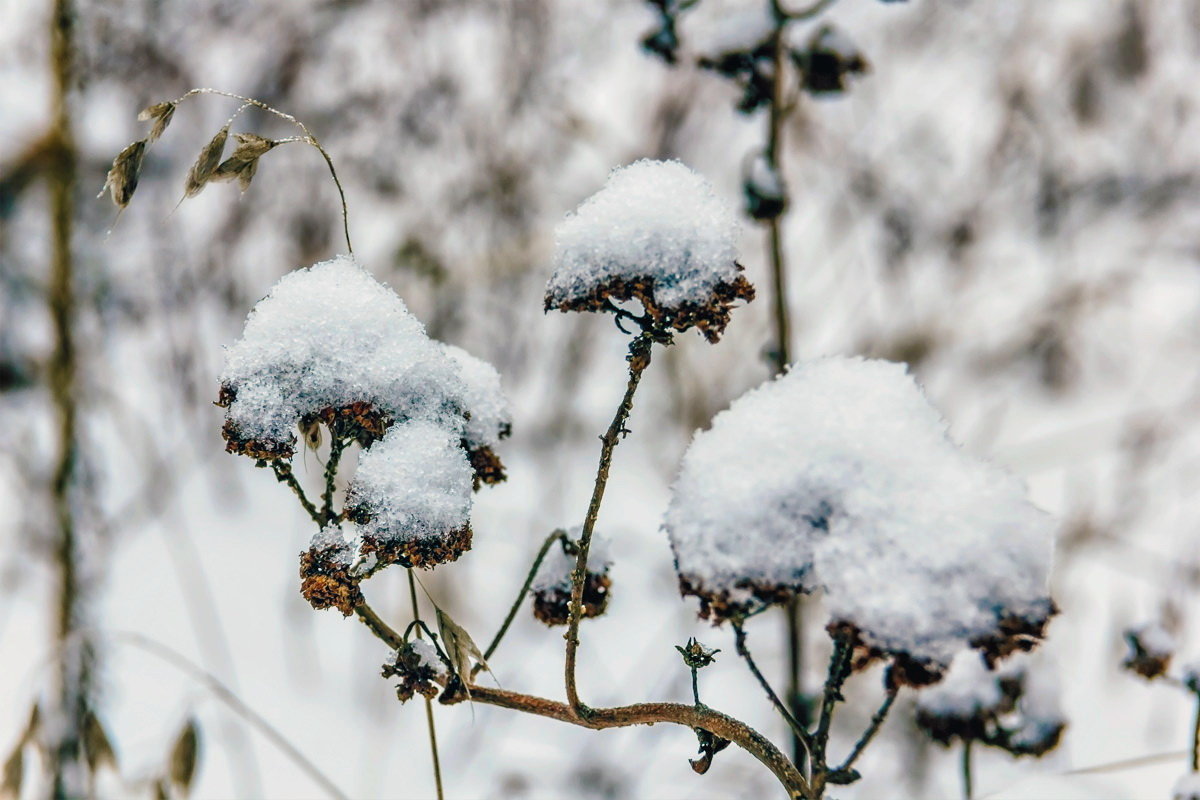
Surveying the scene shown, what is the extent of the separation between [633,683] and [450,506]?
2.43m

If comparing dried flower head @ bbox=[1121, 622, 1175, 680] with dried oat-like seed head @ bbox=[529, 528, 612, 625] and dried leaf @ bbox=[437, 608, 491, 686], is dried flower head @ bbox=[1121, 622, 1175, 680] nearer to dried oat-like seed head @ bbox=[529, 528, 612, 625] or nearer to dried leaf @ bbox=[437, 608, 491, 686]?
dried oat-like seed head @ bbox=[529, 528, 612, 625]

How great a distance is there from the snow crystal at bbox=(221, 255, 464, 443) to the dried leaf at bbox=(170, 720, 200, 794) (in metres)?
0.83

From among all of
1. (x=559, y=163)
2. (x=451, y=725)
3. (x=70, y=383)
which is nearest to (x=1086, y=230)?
(x=559, y=163)

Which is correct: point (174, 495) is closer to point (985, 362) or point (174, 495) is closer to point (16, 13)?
point (16, 13)

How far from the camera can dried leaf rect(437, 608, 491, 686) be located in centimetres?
74

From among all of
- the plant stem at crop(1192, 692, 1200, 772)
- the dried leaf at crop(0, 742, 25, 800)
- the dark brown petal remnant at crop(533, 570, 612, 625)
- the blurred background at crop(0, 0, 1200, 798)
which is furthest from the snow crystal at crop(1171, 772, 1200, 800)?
the blurred background at crop(0, 0, 1200, 798)

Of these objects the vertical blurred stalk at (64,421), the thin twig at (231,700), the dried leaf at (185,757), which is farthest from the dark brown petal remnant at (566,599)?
the vertical blurred stalk at (64,421)

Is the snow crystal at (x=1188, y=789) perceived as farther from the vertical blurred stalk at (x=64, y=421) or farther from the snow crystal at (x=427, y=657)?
the vertical blurred stalk at (x=64, y=421)

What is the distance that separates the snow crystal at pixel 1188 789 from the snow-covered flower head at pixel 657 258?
0.70 meters

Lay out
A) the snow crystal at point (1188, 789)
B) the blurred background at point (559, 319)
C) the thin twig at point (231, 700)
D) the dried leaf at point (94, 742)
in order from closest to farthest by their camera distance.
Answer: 1. the snow crystal at point (1188, 789)
2. the thin twig at point (231, 700)
3. the dried leaf at point (94, 742)
4. the blurred background at point (559, 319)

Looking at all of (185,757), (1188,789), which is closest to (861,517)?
(1188,789)

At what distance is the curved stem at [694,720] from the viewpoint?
0.68 metres

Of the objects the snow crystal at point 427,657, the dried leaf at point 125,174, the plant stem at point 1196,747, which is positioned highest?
the dried leaf at point 125,174

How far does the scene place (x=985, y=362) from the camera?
394 centimetres
